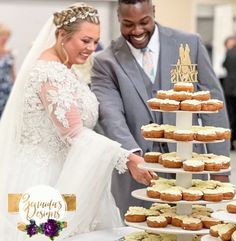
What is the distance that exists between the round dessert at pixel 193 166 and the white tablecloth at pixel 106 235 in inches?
19.5

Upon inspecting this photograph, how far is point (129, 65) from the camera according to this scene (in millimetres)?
3168

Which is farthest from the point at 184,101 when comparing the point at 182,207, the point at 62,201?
the point at 62,201

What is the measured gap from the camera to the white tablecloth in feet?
9.21

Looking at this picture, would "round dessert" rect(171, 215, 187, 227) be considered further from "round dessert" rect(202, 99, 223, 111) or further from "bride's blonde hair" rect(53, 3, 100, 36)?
"bride's blonde hair" rect(53, 3, 100, 36)

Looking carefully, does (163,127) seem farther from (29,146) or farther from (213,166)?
(29,146)

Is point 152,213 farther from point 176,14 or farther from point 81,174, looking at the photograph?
point 176,14

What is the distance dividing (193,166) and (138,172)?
1.42 ft

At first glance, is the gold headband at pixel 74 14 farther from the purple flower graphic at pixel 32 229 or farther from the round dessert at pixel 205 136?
the purple flower graphic at pixel 32 229

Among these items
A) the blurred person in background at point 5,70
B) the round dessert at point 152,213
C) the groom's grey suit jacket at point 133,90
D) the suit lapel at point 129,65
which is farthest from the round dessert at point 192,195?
the blurred person in background at point 5,70

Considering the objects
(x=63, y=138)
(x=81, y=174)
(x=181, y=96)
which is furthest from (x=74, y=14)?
(x=181, y=96)

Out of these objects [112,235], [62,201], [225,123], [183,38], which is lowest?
[112,235]

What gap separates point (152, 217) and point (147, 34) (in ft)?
2.95

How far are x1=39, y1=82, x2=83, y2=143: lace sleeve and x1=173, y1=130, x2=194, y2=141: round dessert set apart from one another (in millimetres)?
673

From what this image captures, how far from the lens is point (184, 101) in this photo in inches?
99.2
